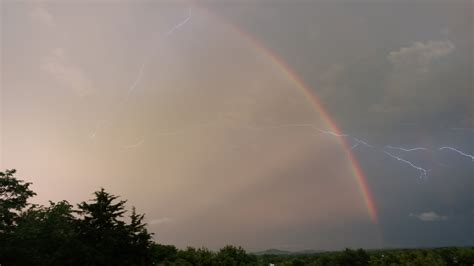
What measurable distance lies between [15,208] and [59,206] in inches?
166

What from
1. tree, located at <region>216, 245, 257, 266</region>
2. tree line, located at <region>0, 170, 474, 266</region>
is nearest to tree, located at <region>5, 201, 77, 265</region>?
tree line, located at <region>0, 170, 474, 266</region>

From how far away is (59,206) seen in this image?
33250mm

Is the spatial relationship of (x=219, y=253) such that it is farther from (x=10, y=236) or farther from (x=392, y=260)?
(x=392, y=260)

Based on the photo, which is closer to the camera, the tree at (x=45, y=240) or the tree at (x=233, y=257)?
the tree at (x=45, y=240)

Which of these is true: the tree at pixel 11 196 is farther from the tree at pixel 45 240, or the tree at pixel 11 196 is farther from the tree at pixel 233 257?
the tree at pixel 233 257

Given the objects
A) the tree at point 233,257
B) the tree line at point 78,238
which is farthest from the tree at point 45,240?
the tree at point 233,257

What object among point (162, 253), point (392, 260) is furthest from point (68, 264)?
point (392, 260)

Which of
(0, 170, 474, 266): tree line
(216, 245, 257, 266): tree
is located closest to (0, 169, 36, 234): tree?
(0, 170, 474, 266): tree line

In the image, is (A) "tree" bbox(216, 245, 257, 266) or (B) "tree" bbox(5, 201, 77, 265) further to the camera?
(A) "tree" bbox(216, 245, 257, 266)

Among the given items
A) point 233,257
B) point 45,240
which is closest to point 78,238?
point 45,240

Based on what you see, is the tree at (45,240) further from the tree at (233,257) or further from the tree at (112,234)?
the tree at (233,257)

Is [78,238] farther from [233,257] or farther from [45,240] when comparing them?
[233,257]

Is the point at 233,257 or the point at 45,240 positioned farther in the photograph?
the point at 233,257

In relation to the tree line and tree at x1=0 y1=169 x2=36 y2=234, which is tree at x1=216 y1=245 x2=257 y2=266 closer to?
the tree line
